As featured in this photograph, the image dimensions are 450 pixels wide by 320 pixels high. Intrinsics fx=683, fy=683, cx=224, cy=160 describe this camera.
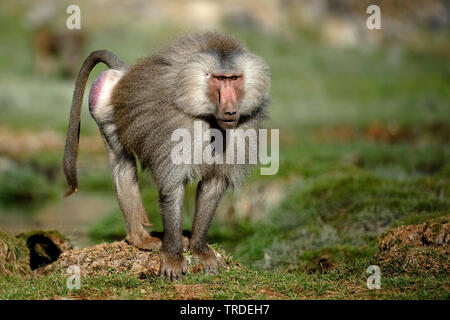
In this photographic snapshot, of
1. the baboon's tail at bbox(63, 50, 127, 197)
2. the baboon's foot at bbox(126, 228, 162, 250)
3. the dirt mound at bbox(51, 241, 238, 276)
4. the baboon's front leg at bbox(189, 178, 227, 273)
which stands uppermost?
the baboon's tail at bbox(63, 50, 127, 197)

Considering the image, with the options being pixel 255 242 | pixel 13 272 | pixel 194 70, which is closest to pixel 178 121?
pixel 194 70

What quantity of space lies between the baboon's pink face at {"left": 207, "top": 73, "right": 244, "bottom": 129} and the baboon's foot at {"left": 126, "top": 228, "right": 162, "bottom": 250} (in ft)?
5.08

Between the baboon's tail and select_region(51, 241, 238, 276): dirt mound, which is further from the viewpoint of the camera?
the baboon's tail

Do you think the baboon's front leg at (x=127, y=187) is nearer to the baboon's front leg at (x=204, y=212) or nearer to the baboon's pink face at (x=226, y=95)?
the baboon's front leg at (x=204, y=212)

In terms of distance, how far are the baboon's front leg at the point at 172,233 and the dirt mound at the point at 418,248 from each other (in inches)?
76.9

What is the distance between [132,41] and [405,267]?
26.4 m

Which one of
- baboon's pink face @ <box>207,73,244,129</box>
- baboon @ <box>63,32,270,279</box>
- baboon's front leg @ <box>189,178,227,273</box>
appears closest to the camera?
baboon's pink face @ <box>207,73,244,129</box>

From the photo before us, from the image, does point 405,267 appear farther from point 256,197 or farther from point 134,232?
point 256,197

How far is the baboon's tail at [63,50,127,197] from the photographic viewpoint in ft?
22.8

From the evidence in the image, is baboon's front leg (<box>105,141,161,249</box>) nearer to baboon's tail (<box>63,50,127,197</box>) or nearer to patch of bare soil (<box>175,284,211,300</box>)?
baboon's tail (<box>63,50,127,197</box>)

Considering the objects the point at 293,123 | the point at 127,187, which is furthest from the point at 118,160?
the point at 293,123

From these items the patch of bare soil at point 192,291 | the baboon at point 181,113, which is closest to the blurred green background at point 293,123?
the baboon at point 181,113

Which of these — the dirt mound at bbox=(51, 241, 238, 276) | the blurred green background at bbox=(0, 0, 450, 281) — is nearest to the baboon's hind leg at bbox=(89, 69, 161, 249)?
the dirt mound at bbox=(51, 241, 238, 276)

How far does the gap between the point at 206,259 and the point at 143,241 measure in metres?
0.77
